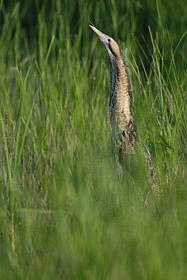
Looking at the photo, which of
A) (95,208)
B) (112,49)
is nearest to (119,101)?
(112,49)

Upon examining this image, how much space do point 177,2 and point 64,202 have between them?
2324mm

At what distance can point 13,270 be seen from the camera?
4.79ft

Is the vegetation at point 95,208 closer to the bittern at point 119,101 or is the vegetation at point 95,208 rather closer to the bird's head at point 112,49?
the bittern at point 119,101

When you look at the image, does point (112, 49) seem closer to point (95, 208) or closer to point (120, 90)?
point (120, 90)

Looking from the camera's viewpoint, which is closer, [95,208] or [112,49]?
[95,208]

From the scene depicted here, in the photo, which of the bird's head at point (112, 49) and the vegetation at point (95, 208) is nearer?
the vegetation at point (95, 208)

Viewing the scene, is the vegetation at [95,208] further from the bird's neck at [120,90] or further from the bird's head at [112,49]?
the bird's head at [112,49]

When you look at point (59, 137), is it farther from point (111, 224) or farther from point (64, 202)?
point (111, 224)

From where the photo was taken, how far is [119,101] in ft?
7.17

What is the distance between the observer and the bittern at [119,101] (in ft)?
7.11

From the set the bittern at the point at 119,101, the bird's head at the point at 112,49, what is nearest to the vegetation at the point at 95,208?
the bittern at the point at 119,101

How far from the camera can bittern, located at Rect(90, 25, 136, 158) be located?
2.17m

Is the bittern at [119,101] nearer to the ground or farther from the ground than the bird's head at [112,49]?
nearer to the ground

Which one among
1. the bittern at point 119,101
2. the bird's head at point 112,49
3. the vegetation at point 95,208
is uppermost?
the bird's head at point 112,49
